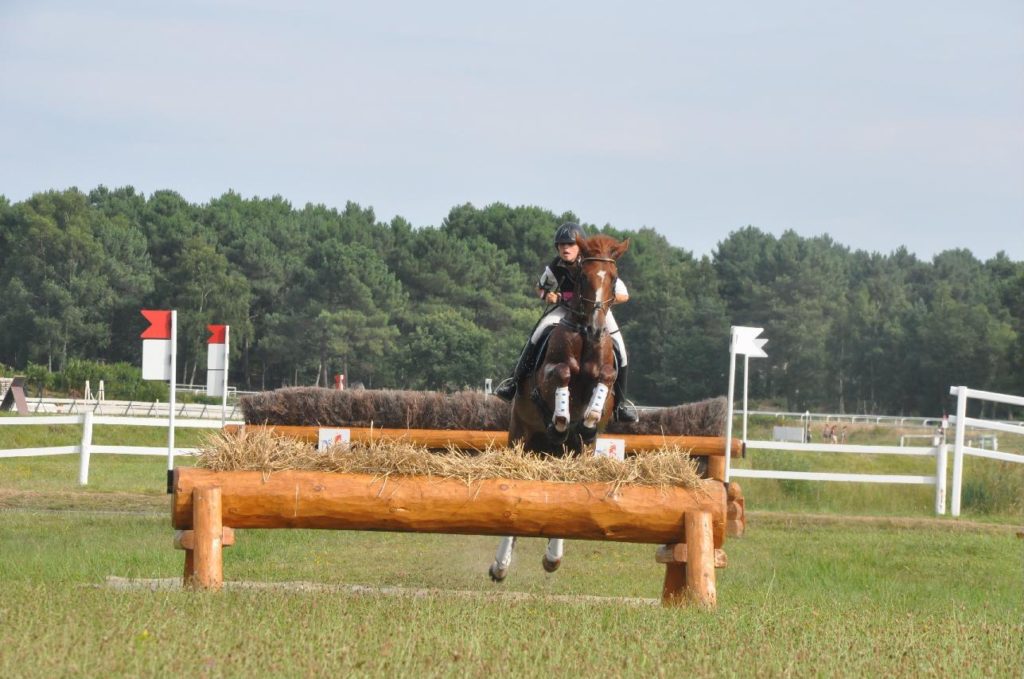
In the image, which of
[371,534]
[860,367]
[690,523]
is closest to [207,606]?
[690,523]

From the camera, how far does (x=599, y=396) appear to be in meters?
10.4

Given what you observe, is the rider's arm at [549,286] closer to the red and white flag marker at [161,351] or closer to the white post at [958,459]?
the red and white flag marker at [161,351]

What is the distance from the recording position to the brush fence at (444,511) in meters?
7.62

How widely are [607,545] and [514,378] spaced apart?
3.40m

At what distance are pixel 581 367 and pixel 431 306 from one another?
79.6 metres

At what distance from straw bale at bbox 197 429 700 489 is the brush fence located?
0.29 ft

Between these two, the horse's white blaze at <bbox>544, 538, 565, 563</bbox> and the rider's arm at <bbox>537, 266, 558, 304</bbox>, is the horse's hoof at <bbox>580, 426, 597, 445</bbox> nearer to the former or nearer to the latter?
the horse's white blaze at <bbox>544, 538, 565, 563</bbox>

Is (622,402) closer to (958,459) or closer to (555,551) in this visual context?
(555,551)

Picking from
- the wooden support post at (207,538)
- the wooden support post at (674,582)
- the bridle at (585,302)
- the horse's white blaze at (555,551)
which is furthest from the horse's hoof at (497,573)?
Result: the wooden support post at (207,538)

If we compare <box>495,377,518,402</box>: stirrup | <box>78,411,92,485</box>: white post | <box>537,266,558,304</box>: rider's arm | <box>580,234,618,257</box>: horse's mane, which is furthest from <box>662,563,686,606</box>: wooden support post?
<box>78,411,92,485</box>: white post

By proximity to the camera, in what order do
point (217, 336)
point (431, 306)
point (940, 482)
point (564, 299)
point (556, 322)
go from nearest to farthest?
point (556, 322), point (564, 299), point (940, 482), point (217, 336), point (431, 306)

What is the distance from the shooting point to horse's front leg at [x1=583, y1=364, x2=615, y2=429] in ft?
34.0

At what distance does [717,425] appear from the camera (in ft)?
57.9

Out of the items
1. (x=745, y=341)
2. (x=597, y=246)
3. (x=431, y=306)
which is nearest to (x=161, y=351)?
(x=745, y=341)
